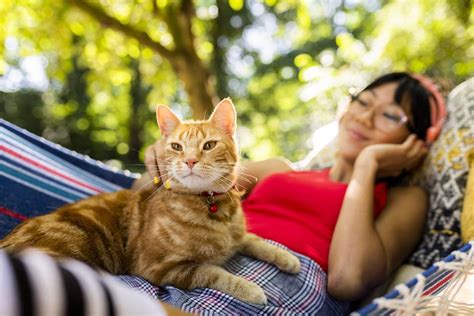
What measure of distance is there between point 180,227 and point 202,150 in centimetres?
22

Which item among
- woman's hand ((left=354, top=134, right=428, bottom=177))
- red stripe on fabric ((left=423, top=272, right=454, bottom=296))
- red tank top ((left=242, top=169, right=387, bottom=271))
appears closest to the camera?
red stripe on fabric ((left=423, top=272, right=454, bottom=296))

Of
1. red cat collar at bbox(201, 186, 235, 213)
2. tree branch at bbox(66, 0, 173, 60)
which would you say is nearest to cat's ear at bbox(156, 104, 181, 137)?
red cat collar at bbox(201, 186, 235, 213)

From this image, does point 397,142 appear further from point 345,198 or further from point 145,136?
point 145,136

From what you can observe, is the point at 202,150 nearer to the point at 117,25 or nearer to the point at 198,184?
the point at 198,184

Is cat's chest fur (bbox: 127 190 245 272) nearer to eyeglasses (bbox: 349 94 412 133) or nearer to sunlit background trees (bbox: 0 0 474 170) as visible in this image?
sunlit background trees (bbox: 0 0 474 170)

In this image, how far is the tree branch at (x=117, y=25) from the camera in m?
3.12

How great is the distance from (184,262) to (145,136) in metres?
8.60

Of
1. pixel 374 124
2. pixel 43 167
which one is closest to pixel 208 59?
pixel 374 124

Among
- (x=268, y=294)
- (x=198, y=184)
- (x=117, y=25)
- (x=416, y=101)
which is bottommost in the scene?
(x=268, y=294)

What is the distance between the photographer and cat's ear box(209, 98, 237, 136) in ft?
3.65

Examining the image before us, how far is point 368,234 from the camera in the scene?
121 cm

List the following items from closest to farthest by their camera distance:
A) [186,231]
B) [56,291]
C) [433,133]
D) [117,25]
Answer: [56,291], [186,231], [433,133], [117,25]

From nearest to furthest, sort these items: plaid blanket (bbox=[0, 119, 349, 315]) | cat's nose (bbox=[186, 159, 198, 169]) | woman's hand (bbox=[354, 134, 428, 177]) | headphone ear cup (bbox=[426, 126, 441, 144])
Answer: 1. plaid blanket (bbox=[0, 119, 349, 315])
2. cat's nose (bbox=[186, 159, 198, 169])
3. woman's hand (bbox=[354, 134, 428, 177])
4. headphone ear cup (bbox=[426, 126, 441, 144])

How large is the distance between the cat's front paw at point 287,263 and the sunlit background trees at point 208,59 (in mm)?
490
